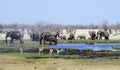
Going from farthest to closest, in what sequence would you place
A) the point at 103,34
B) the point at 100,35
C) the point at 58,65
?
the point at 100,35
the point at 103,34
the point at 58,65

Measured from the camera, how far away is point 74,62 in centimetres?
3191

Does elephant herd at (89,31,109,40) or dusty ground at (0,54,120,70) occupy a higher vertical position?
elephant herd at (89,31,109,40)

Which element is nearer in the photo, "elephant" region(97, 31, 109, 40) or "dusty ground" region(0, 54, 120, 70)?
"dusty ground" region(0, 54, 120, 70)

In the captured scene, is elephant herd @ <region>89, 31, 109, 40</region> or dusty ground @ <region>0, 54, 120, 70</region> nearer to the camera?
dusty ground @ <region>0, 54, 120, 70</region>

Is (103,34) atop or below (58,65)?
atop

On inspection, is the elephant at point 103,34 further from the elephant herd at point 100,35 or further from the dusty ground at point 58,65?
the dusty ground at point 58,65

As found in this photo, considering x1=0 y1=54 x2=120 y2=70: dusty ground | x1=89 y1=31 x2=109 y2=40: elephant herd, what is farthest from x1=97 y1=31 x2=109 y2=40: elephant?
x1=0 y1=54 x2=120 y2=70: dusty ground

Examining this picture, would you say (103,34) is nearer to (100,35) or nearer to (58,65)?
(100,35)

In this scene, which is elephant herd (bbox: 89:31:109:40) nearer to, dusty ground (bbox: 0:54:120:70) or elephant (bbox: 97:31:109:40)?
elephant (bbox: 97:31:109:40)

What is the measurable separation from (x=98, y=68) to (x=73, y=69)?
7.86ft

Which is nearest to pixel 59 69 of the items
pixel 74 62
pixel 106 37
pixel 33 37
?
pixel 74 62

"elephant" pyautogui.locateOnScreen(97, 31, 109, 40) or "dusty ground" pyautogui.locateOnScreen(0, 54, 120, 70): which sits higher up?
"elephant" pyautogui.locateOnScreen(97, 31, 109, 40)

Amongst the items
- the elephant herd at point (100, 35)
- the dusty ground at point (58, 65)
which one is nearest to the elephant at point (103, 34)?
the elephant herd at point (100, 35)

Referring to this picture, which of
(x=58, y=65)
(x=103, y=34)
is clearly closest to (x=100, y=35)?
(x=103, y=34)
